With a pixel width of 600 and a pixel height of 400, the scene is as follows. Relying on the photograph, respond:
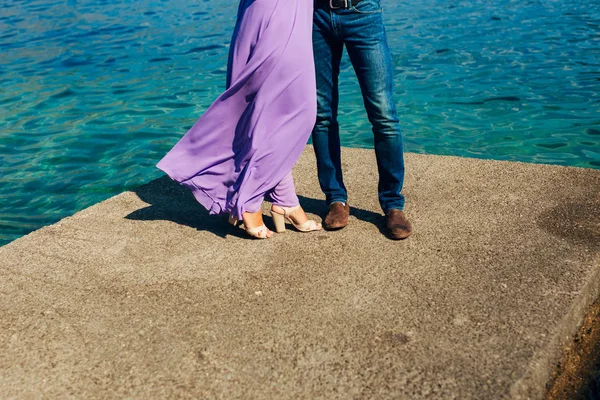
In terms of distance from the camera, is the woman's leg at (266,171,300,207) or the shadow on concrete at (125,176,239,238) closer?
the woman's leg at (266,171,300,207)

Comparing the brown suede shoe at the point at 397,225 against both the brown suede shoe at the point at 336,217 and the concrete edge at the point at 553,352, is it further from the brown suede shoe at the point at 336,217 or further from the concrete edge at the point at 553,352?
the concrete edge at the point at 553,352

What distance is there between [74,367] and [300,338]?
1003 millimetres

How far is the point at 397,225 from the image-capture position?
12.8ft

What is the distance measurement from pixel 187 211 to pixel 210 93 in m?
5.89

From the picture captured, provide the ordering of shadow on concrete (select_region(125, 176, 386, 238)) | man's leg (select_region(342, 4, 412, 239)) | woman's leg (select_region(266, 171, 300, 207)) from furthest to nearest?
shadow on concrete (select_region(125, 176, 386, 238)) < woman's leg (select_region(266, 171, 300, 207)) < man's leg (select_region(342, 4, 412, 239))

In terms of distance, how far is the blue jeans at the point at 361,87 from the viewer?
12.4ft

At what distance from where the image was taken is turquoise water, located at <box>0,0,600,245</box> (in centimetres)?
745

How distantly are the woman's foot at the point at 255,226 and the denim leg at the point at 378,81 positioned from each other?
761mm

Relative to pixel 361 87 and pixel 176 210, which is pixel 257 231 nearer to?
pixel 176 210

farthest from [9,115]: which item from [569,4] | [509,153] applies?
[569,4]

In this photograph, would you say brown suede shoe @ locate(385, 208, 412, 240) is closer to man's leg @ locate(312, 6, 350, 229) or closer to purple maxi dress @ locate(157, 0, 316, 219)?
man's leg @ locate(312, 6, 350, 229)

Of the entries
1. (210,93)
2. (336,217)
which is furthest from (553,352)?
(210,93)

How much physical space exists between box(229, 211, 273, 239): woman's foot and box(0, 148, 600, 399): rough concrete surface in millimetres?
53

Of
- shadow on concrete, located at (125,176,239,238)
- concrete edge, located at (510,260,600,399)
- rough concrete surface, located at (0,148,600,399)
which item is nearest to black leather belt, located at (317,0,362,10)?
rough concrete surface, located at (0,148,600,399)
